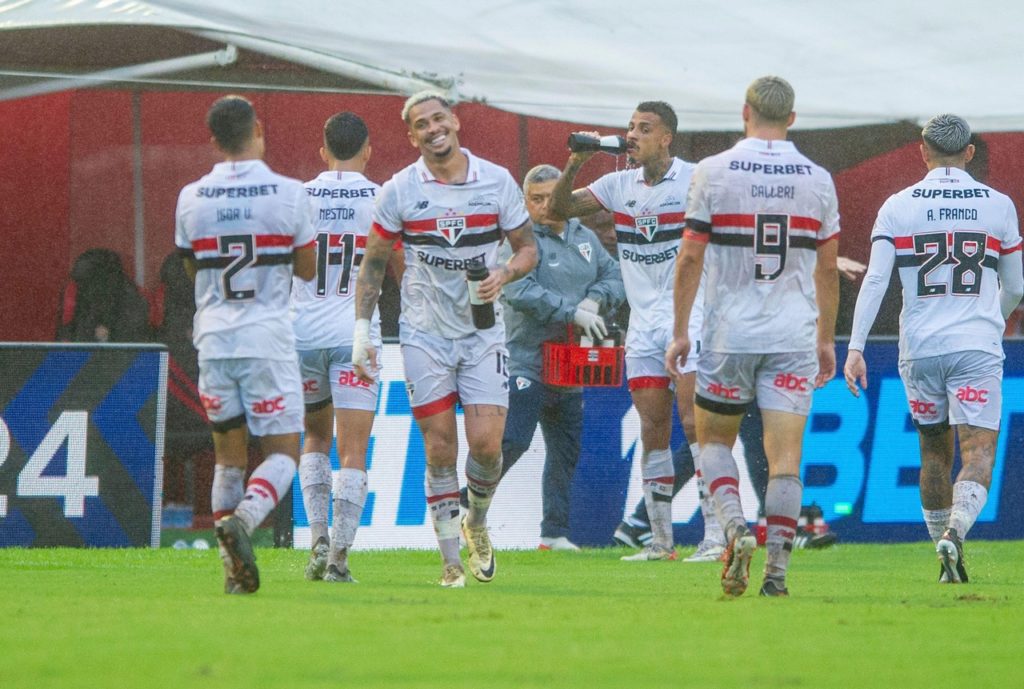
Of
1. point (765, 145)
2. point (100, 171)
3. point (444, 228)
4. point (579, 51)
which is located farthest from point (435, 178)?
point (100, 171)

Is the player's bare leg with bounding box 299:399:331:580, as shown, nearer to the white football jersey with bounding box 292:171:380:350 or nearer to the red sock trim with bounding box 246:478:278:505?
the white football jersey with bounding box 292:171:380:350

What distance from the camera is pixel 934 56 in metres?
13.9

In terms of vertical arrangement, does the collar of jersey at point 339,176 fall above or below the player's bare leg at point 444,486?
above

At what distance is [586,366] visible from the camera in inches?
436

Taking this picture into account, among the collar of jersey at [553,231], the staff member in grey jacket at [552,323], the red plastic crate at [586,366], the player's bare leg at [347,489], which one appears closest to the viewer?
the player's bare leg at [347,489]

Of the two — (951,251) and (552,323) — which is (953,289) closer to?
(951,251)

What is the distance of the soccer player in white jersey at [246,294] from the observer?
7340mm

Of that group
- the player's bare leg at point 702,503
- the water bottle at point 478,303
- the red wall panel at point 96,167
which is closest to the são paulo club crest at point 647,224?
the player's bare leg at point 702,503

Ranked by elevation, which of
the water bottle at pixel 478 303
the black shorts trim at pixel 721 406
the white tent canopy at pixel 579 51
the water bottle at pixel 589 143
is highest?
the white tent canopy at pixel 579 51

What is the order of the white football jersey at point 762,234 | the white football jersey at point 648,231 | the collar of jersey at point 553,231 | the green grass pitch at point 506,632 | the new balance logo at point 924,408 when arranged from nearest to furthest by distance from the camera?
the green grass pitch at point 506,632, the white football jersey at point 762,234, the new balance logo at point 924,408, the white football jersey at point 648,231, the collar of jersey at point 553,231

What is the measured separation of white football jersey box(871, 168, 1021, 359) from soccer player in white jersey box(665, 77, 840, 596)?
5.68 feet

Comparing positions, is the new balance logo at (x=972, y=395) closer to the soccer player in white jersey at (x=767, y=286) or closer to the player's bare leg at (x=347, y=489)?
the soccer player in white jersey at (x=767, y=286)

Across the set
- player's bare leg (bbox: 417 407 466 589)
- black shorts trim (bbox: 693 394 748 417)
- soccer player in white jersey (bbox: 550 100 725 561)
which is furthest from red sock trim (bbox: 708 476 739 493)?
soccer player in white jersey (bbox: 550 100 725 561)

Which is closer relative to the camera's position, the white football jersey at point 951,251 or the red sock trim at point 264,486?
the red sock trim at point 264,486
